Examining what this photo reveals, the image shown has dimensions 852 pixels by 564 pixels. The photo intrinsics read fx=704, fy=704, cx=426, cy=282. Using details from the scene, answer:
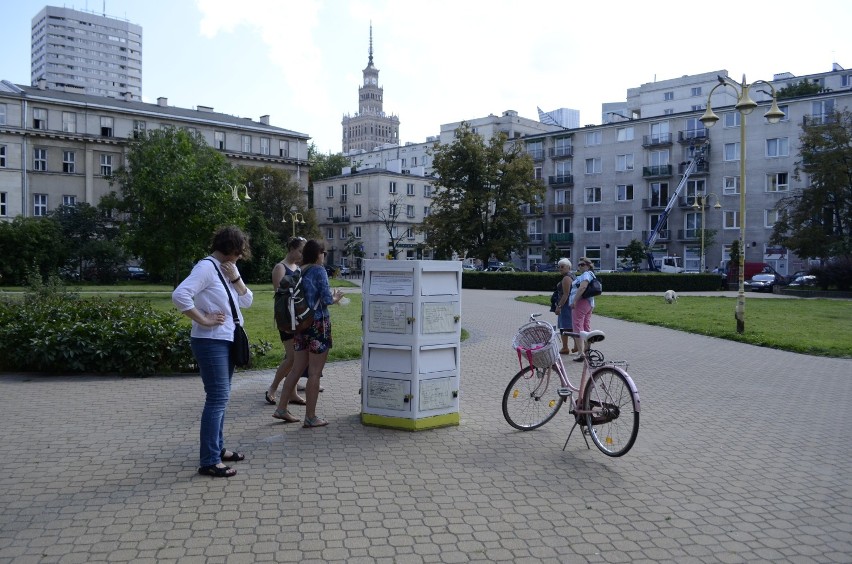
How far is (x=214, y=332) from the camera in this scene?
212 inches


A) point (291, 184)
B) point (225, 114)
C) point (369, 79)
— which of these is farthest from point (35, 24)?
point (291, 184)

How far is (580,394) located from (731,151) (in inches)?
2459

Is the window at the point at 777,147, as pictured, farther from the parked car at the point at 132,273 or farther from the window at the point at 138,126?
the window at the point at 138,126

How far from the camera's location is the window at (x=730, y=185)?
6181 centimetres

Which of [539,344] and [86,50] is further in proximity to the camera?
[86,50]

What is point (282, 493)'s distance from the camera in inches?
204

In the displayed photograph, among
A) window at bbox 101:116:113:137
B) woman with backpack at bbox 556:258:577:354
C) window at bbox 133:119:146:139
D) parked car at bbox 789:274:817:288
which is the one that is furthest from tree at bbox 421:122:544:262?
woman with backpack at bbox 556:258:577:354

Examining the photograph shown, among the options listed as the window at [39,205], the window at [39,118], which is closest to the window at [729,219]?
the window at [39,205]

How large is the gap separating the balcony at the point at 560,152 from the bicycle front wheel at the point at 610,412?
226 ft

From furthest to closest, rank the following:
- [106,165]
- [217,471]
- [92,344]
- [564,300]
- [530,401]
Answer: [106,165] → [564,300] → [92,344] → [530,401] → [217,471]

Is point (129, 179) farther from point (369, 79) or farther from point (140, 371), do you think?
point (369, 79)

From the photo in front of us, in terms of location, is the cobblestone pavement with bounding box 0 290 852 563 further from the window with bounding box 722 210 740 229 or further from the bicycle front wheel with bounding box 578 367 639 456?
the window with bounding box 722 210 740 229

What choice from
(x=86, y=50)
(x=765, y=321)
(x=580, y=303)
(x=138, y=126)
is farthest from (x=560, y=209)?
(x=86, y=50)

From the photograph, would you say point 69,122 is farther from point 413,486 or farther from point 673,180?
point 413,486
